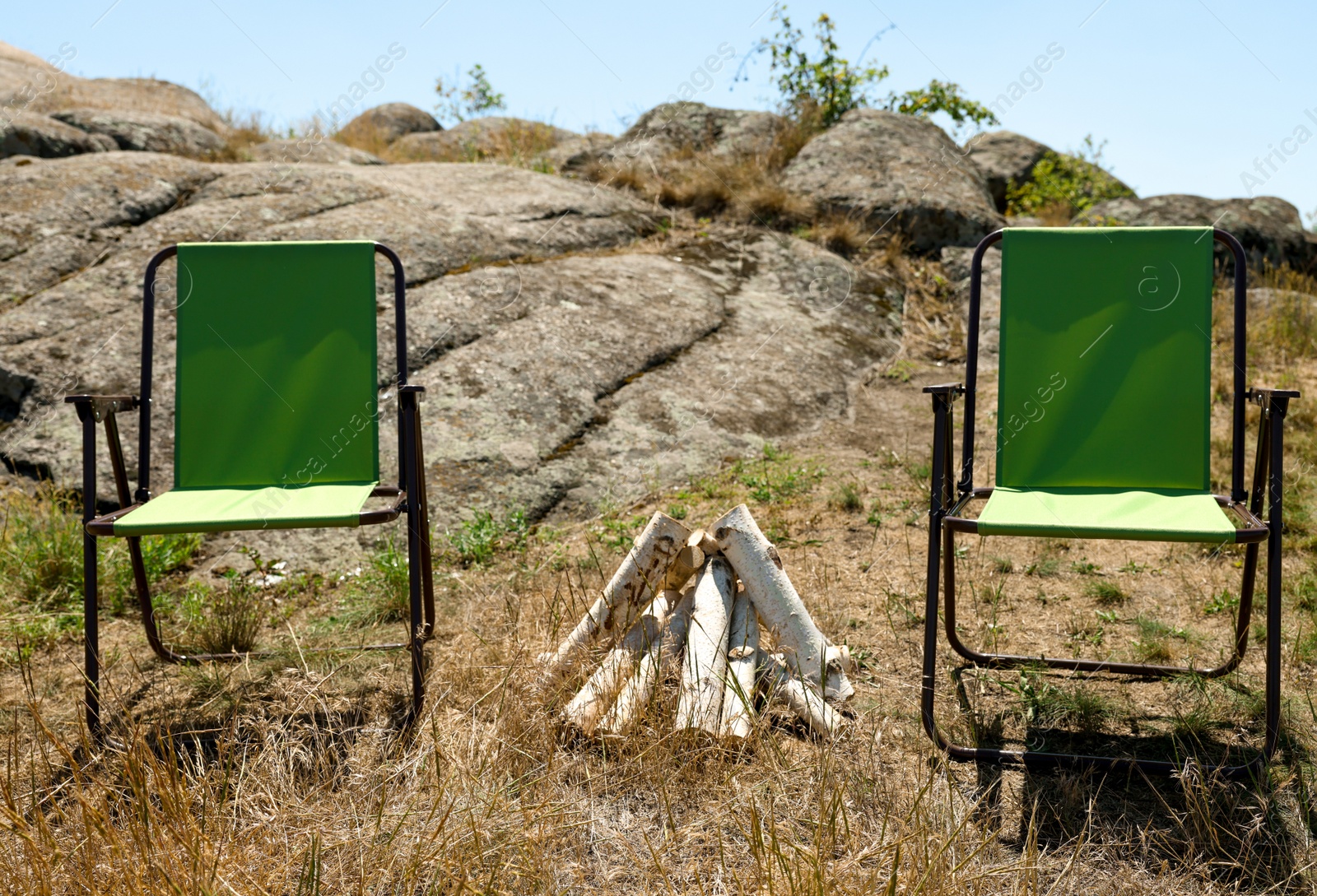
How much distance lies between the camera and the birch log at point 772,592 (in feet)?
8.25

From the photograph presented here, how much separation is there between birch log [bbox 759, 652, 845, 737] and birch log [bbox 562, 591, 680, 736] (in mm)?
316

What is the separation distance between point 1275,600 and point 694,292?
4.11 meters

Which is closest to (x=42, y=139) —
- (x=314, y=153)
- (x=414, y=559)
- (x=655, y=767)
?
(x=314, y=153)

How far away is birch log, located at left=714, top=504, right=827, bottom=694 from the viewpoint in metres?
2.51

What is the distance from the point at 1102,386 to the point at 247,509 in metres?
2.47

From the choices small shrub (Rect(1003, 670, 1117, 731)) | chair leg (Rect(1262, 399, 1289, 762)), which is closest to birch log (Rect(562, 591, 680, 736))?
small shrub (Rect(1003, 670, 1117, 731))

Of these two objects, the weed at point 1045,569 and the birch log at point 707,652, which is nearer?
the birch log at point 707,652

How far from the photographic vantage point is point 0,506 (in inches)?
150

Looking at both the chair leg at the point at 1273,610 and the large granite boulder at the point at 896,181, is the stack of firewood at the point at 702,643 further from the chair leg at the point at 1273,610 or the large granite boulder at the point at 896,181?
the large granite boulder at the point at 896,181

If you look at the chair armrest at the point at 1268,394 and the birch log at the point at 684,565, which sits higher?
the chair armrest at the point at 1268,394

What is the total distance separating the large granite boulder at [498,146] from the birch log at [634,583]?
6.12 metres

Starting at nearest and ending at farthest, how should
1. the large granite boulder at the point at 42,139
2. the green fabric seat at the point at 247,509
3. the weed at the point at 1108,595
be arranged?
the green fabric seat at the point at 247,509 → the weed at the point at 1108,595 → the large granite boulder at the point at 42,139

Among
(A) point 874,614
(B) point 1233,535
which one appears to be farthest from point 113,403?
(B) point 1233,535

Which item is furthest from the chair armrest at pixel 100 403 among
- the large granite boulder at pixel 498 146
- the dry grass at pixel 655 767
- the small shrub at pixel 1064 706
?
the large granite boulder at pixel 498 146
